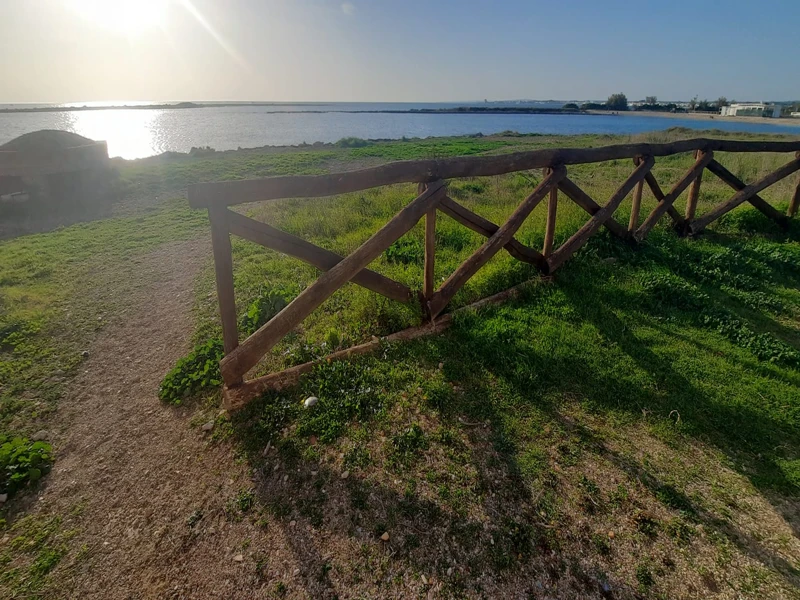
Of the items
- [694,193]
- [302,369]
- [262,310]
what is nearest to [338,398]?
[302,369]

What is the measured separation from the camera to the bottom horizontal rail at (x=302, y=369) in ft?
12.1

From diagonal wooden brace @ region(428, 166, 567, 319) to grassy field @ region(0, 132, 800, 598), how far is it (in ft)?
1.27

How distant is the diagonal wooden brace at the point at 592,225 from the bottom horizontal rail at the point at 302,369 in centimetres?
130

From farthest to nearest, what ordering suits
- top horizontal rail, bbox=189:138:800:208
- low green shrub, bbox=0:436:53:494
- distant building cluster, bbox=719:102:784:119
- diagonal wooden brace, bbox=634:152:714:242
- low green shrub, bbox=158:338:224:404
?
distant building cluster, bbox=719:102:784:119 → diagonal wooden brace, bbox=634:152:714:242 → low green shrub, bbox=158:338:224:404 → top horizontal rail, bbox=189:138:800:208 → low green shrub, bbox=0:436:53:494

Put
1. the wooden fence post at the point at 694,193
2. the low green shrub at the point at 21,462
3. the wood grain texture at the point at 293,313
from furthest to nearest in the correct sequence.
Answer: the wooden fence post at the point at 694,193 → the wood grain texture at the point at 293,313 → the low green shrub at the point at 21,462

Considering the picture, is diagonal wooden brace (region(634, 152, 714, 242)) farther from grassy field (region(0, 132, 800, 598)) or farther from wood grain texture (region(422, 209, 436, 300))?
wood grain texture (region(422, 209, 436, 300))

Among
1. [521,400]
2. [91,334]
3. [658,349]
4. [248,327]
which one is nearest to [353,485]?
[521,400]

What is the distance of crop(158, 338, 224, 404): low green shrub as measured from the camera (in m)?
4.06

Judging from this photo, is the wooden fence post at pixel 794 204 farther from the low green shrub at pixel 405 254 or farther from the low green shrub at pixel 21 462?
the low green shrub at pixel 21 462

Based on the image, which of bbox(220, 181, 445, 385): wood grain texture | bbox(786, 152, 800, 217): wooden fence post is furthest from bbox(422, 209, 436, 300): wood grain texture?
bbox(786, 152, 800, 217): wooden fence post

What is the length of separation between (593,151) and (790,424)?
163 inches

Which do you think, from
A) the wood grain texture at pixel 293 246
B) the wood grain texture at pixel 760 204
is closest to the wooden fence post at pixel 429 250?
the wood grain texture at pixel 293 246

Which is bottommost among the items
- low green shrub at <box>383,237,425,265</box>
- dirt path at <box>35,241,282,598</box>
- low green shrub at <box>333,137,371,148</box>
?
dirt path at <box>35,241,282,598</box>

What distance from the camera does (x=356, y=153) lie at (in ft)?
103
